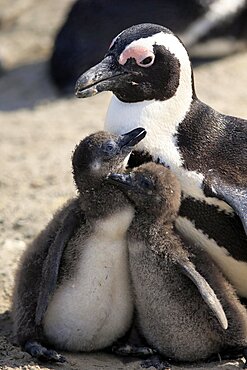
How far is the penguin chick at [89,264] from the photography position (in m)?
4.50

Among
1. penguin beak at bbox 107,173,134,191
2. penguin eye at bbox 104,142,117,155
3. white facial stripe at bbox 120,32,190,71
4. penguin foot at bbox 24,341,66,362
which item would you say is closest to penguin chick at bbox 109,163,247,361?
penguin beak at bbox 107,173,134,191

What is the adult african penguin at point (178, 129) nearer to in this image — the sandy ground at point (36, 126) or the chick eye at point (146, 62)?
the chick eye at point (146, 62)

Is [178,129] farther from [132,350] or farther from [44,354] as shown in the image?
[44,354]

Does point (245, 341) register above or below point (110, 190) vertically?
below

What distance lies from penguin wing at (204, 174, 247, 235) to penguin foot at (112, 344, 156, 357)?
0.72 m

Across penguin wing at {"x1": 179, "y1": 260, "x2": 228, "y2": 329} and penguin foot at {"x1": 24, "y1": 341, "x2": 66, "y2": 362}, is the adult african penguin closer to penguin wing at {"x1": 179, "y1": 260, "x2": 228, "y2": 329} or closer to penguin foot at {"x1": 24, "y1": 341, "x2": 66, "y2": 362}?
penguin wing at {"x1": 179, "y1": 260, "x2": 228, "y2": 329}

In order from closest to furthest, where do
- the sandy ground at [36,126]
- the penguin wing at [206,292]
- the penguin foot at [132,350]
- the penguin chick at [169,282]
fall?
the penguin wing at [206,292] < the penguin chick at [169,282] < the penguin foot at [132,350] < the sandy ground at [36,126]

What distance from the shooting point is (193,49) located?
9.91m

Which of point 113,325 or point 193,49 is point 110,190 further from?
point 193,49

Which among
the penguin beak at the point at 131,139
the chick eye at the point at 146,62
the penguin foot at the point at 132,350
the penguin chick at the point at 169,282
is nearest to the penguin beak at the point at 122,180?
the penguin chick at the point at 169,282

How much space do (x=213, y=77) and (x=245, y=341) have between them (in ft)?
16.6

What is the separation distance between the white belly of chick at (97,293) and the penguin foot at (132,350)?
11 cm

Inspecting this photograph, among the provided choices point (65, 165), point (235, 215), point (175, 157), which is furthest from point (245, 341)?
point (65, 165)

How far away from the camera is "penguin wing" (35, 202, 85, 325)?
4438mm
